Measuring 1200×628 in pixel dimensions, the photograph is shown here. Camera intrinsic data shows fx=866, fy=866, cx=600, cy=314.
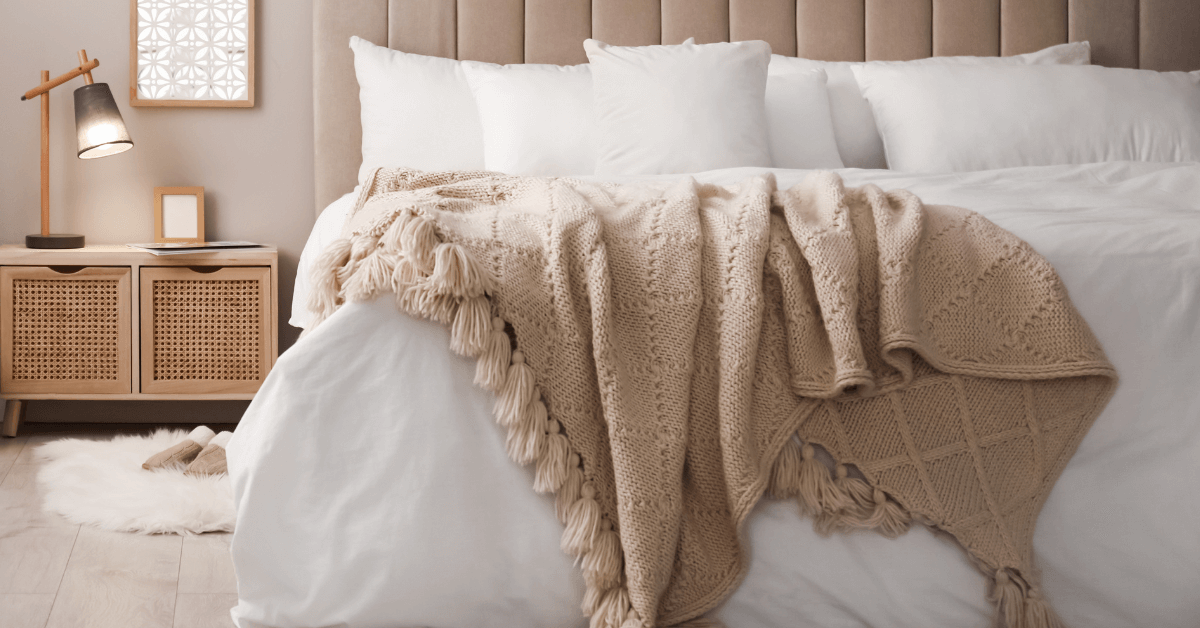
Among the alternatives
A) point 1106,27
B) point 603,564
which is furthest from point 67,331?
point 1106,27

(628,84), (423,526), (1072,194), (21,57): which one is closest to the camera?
(423,526)

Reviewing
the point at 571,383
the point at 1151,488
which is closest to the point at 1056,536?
the point at 1151,488

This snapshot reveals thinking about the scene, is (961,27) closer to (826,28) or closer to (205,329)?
(826,28)

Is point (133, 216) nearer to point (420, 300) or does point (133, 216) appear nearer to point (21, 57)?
point (21, 57)

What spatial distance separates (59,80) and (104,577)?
161cm

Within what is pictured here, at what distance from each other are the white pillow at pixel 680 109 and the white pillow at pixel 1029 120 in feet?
1.36

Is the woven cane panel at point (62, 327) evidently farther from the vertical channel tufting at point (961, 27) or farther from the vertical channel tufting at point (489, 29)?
the vertical channel tufting at point (961, 27)

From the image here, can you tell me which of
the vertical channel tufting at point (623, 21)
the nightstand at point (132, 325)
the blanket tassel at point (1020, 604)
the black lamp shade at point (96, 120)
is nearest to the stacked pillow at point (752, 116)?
the vertical channel tufting at point (623, 21)

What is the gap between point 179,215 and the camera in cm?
267

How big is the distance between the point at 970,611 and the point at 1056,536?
0.14 metres

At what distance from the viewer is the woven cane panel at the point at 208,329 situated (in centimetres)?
237

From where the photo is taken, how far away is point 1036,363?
107 cm

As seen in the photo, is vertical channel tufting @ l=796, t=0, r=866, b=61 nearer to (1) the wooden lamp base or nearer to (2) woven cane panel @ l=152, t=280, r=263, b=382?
(2) woven cane panel @ l=152, t=280, r=263, b=382

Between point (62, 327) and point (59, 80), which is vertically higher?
point (59, 80)
